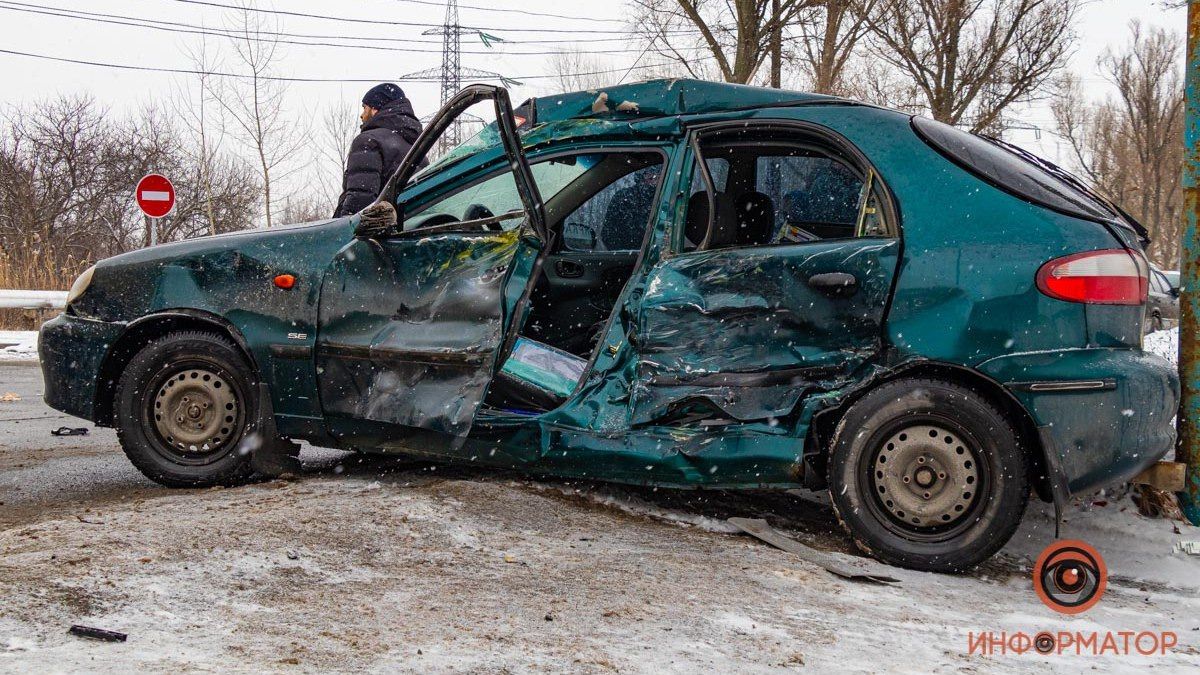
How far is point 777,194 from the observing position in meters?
4.30

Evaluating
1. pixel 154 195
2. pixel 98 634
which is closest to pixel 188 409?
pixel 98 634

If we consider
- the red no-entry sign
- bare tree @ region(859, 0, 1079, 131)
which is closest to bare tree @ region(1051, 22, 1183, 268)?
bare tree @ region(859, 0, 1079, 131)

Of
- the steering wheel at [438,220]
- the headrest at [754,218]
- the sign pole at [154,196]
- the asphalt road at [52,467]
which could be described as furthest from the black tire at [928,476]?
the sign pole at [154,196]

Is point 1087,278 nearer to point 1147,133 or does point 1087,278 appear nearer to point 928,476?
point 928,476

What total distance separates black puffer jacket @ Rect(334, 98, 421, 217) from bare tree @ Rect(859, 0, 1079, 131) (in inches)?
Answer: 546

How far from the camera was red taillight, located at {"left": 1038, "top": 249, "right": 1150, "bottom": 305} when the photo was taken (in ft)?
11.4

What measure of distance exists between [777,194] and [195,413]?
8.95 feet

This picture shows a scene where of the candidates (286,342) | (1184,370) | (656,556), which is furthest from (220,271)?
(1184,370)

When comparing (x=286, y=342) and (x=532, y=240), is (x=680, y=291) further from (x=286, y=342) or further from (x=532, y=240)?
(x=286, y=342)

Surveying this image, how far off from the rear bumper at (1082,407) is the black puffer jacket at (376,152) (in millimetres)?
4002

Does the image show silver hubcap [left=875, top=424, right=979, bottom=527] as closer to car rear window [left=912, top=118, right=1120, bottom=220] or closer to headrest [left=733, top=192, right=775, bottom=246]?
car rear window [left=912, top=118, right=1120, bottom=220]

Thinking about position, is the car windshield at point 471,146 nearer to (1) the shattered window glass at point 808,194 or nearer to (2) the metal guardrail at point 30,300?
(1) the shattered window glass at point 808,194

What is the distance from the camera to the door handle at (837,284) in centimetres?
366

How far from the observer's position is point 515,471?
15.1 feet
